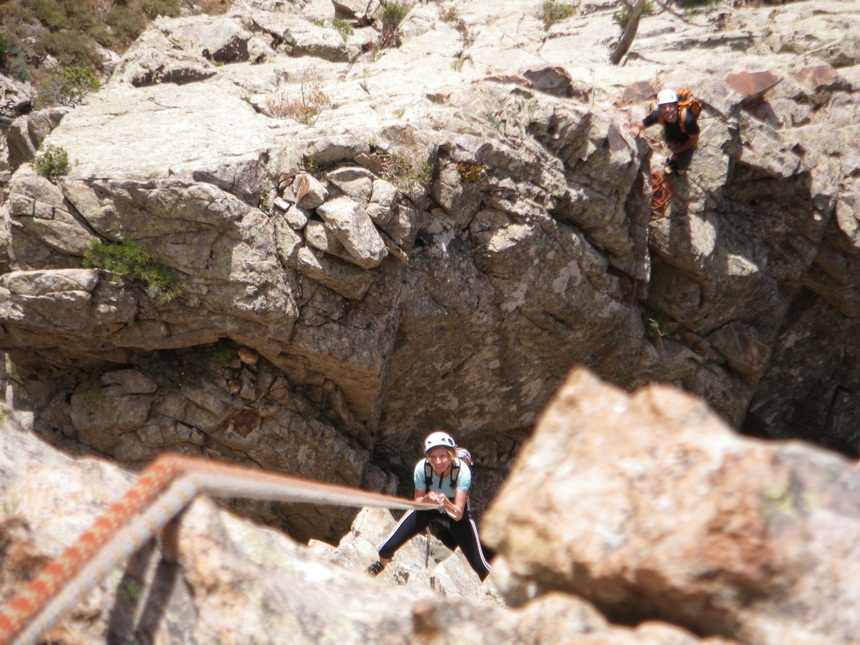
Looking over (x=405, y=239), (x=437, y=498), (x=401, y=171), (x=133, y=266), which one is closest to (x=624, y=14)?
(x=401, y=171)

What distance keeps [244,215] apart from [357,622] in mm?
8720

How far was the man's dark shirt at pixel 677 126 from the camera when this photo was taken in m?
13.9

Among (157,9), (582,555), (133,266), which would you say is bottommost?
(133,266)

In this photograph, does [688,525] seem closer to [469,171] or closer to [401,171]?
[401,171]

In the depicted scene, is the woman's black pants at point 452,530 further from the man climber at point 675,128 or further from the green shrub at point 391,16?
the green shrub at point 391,16

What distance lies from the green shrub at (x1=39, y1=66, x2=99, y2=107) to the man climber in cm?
1304

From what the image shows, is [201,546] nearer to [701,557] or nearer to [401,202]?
[701,557]

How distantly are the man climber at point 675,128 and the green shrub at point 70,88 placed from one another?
13.0 meters

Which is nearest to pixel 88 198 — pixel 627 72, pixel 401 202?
pixel 401 202

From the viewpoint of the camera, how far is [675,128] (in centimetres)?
1419

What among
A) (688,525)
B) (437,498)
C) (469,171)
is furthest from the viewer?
Answer: (469,171)

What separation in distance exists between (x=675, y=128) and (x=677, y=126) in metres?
0.08

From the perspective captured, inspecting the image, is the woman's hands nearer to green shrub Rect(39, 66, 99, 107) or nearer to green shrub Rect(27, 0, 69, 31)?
green shrub Rect(39, 66, 99, 107)

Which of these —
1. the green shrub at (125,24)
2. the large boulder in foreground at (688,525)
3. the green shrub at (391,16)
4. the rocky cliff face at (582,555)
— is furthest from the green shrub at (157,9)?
the large boulder in foreground at (688,525)
